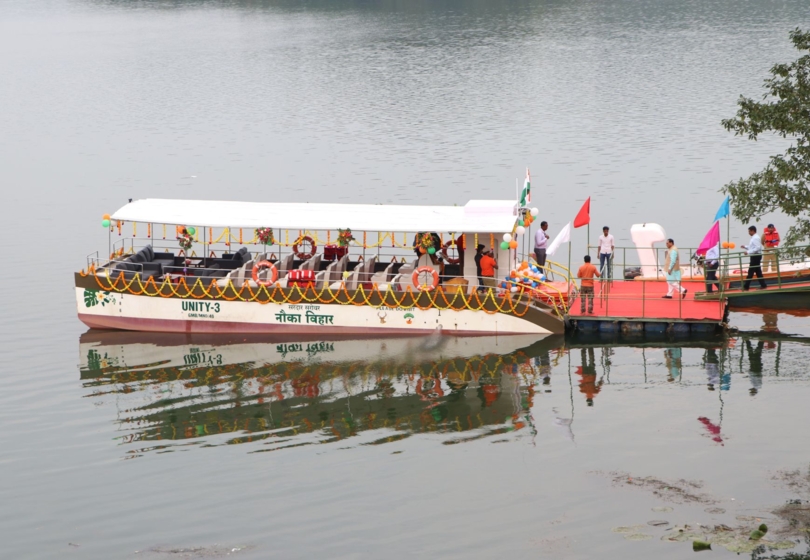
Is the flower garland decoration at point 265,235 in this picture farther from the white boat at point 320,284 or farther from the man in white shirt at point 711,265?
the man in white shirt at point 711,265

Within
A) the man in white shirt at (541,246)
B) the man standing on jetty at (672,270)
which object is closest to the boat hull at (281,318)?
the man standing on jetty at (672,270)

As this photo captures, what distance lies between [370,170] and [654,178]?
15332mm

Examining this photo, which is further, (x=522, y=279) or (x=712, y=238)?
(x=712, y=238)

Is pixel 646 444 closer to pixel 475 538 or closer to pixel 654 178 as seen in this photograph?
pixel 475 538

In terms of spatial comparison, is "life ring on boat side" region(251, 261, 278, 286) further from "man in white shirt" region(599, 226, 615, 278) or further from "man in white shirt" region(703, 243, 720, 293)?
"man in white shirt" region(703, 243, 720, 293)

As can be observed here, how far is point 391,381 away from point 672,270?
9515 millimetres

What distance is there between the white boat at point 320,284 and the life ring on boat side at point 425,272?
0.03m

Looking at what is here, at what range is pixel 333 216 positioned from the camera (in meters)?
35.4

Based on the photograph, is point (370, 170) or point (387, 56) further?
point (387, 56)

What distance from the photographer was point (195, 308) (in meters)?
35.7

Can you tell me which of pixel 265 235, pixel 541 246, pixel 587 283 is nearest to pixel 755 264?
pixel 587 283

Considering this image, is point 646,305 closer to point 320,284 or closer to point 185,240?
point 320,284

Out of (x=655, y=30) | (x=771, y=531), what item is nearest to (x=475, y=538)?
(x=771, y=531)

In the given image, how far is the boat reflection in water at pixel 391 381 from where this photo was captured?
1124 inches
